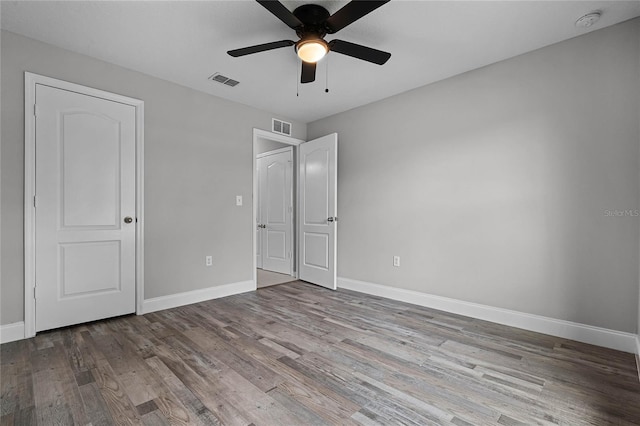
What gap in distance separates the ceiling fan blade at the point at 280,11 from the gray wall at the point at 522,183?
2.03 metres

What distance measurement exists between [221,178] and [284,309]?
1835 mm

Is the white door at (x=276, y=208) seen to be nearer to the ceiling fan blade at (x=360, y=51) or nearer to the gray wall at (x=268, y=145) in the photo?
the gray wall at (x=268, y=145)

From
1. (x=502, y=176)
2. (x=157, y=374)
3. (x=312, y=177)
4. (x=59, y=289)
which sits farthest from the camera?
(x=312, y=177)

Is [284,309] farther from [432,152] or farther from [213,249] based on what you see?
[432,152]

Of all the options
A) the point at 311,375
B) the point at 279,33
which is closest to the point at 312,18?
the point at 279,33

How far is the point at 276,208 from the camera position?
5.52 meters

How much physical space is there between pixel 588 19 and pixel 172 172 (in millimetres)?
4027

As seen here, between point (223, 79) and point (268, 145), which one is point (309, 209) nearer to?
point (268, 145)

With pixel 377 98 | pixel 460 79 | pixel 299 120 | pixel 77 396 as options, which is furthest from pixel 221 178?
pixel 460 79

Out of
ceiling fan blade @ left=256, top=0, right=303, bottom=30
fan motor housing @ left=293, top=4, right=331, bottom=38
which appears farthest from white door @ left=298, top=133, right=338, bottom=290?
ceiling fan blade @ left=256, top=0, right=303, bottom=30

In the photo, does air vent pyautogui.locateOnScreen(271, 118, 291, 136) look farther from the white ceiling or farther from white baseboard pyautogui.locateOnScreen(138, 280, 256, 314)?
white baseboard pyautogui.locateOnScreen(138, 280, 256, 314)

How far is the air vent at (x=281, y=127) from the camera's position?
443 centimetres

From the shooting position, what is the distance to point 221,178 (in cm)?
385

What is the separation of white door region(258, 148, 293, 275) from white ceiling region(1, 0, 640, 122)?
6.87 ft
